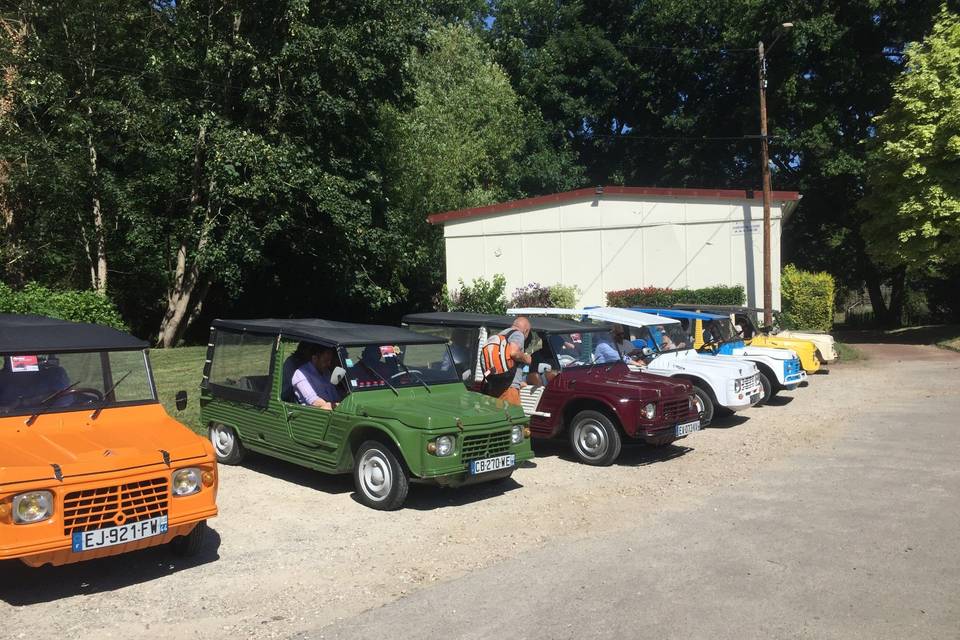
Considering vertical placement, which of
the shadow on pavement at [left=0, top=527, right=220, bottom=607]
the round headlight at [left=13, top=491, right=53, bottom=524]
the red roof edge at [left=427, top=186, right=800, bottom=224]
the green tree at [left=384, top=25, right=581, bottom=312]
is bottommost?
the shadow on pavement at [left=0, top=527, right=220, bottom=607]

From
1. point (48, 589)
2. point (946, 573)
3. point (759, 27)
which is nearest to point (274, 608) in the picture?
point (48, 589)

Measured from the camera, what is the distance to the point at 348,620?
5082 millimetres

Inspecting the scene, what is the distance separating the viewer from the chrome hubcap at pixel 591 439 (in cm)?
959

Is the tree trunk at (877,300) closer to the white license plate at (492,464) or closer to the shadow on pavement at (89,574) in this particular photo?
Answer: the white license plate at (492,464)

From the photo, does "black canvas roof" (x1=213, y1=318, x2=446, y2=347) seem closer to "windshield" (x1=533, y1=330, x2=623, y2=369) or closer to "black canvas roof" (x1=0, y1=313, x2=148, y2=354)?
"black canvas roof" (x1=0, y1=313, x2=148, y2=354)

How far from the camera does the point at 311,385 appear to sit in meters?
8.45

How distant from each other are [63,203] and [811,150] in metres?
28.9

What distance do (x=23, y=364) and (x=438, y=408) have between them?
3.61 m

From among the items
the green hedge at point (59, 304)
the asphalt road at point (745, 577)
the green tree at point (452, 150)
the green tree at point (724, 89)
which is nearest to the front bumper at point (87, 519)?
the asphalt road at point (745, 577)

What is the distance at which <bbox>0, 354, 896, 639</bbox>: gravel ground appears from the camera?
5.16 metres

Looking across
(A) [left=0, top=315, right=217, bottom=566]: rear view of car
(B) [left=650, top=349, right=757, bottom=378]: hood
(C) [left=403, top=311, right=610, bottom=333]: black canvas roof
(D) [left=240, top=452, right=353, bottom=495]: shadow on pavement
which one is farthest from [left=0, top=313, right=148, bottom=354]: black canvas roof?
(B) [left=650, top=349, right=757, bottom=378]: hood

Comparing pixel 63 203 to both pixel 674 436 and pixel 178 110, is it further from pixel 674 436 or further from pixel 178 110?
pixel 674 436

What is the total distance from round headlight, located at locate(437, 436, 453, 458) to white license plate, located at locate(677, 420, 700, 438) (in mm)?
3568

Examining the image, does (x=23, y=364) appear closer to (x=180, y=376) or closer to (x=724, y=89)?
(x=180, y=376)
